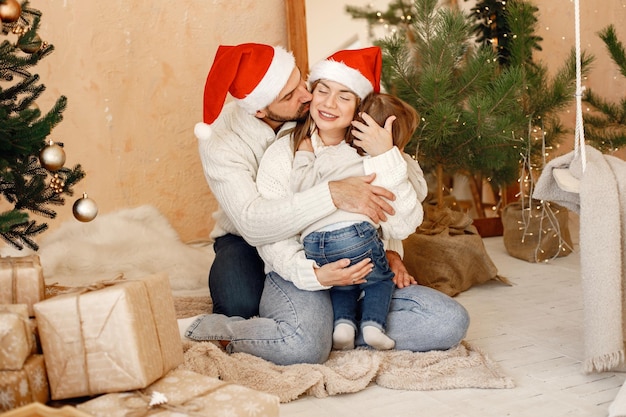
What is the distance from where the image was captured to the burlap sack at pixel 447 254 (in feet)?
8.50

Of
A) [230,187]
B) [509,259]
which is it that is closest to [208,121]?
[230,187]

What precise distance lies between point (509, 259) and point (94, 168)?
5.97 ft

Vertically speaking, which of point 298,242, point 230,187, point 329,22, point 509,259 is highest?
point 329,22

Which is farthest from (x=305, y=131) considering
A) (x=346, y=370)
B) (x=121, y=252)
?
(x=121, y=252)

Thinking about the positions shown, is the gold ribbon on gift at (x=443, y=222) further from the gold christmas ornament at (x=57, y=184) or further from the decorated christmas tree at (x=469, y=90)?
the gold christmas ornament at (x=57, y=184)

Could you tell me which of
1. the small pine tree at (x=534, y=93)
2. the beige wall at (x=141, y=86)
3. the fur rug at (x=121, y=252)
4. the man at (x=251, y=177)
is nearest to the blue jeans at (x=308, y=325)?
the man at (x=251, y=177)

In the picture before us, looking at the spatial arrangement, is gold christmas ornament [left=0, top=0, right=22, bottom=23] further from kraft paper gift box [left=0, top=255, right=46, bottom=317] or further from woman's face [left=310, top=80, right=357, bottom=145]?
woman's face [left=310, top=80, right=357, bottom=145]

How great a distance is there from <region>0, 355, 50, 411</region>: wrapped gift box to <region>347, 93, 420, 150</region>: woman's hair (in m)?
1.00

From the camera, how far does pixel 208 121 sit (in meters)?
2.04

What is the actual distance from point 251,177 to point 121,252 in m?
1.18

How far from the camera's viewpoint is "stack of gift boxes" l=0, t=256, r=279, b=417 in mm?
1336

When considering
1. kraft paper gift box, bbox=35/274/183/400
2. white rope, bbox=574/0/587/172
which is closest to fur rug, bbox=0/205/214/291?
kraft paper gift box, bbox=35/274/183/400

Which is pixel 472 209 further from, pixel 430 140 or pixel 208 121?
pixel 208 121

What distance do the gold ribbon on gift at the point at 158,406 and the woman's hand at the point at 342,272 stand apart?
21.2 inches
